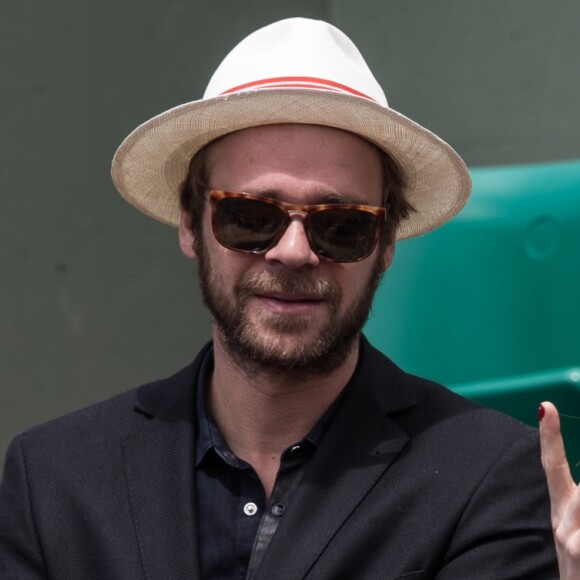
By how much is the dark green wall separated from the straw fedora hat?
54.0 inches

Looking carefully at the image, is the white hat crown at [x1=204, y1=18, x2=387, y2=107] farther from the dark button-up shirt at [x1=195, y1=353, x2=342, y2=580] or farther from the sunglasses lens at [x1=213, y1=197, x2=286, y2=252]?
the dark button-up shirt at [x1=195, y1=353, x2=342, y2=580]

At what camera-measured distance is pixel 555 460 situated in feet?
5.45

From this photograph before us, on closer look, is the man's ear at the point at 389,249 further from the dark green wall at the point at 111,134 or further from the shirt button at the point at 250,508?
the dark green wall at the point at 111,134

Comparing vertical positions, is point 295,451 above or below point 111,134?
below

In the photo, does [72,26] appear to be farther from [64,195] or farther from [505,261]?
[505,261]

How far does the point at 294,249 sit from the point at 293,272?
0.04 metres

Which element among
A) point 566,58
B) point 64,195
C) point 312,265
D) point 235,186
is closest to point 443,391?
point 312,265

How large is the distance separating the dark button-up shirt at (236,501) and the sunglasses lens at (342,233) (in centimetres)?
30

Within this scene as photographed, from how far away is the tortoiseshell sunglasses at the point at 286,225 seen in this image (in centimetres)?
198

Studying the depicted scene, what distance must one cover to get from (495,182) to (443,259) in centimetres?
25

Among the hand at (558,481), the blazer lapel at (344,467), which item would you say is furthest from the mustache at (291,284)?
the hand at (558,481)

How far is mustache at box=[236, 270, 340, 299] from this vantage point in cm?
198

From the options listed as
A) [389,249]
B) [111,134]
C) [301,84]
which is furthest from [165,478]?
[111,134]

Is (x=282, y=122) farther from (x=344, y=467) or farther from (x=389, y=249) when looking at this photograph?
(x=344, y=467)
